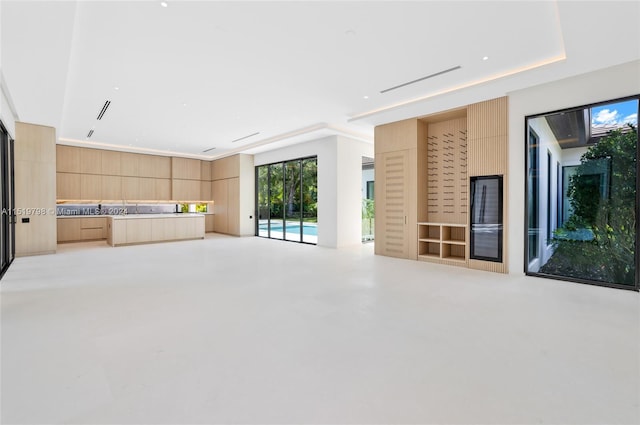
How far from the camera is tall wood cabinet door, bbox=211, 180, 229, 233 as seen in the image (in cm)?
1325

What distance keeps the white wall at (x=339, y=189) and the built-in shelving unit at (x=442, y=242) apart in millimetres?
2576

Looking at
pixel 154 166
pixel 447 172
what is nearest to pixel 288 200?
pixel 447 172

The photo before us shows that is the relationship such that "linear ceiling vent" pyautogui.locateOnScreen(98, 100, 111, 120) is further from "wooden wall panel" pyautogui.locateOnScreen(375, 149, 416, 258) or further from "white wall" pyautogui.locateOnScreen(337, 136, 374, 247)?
"wooden wall panel" pyautogui.locateOnScreen(375, 149, 416, 258)

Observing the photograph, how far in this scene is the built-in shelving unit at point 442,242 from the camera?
6812 millimetres

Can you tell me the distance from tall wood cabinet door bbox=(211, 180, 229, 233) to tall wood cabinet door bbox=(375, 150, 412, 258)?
755 cm

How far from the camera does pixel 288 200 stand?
11.1 metres

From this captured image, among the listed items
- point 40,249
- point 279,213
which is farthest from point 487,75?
point 40,249

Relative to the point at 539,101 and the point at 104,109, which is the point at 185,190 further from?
the point at 539,101

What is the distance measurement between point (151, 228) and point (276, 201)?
4364mm

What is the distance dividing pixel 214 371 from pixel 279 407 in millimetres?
708

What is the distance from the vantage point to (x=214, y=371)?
2395 mm

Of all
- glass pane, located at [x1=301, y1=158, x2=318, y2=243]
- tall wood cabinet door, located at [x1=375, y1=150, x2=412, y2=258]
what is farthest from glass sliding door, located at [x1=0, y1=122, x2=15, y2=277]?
tall wood cabinet door, located at [x1=375, y1=150, x2=412, y2=258]

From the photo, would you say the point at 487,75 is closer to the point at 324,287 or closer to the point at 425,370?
the point at 324,287

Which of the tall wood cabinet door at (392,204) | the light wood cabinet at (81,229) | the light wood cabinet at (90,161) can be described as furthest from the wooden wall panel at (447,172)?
the light wood cabinet at (90,161)
